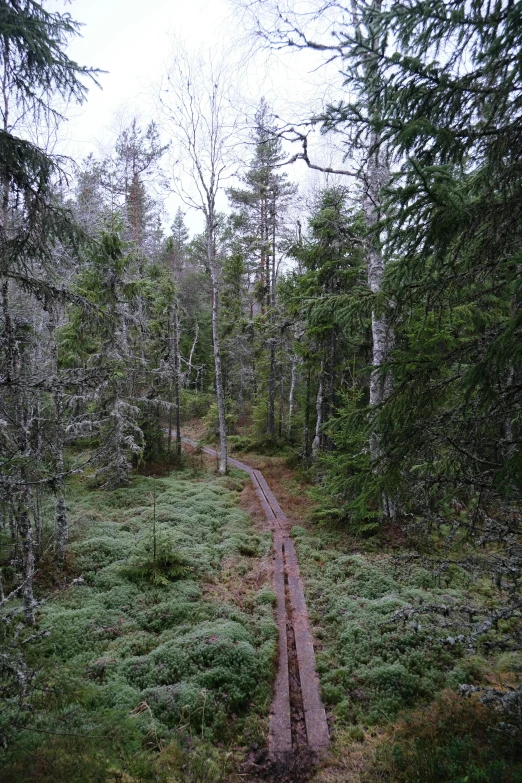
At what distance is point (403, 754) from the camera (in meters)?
4.31

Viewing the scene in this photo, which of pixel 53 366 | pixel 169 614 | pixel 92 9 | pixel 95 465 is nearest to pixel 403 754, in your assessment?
pixel 169 614

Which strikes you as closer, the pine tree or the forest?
the forest

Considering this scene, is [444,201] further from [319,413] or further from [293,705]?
[319,413]

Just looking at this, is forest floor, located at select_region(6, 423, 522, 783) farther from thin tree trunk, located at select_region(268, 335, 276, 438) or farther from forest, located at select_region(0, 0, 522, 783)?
thin tree trunk, located at select_region(268, 335, 276, 438)

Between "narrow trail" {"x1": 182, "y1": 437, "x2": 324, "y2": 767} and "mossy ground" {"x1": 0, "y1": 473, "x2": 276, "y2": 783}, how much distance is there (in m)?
0.22

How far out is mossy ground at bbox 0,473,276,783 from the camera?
4109 mm

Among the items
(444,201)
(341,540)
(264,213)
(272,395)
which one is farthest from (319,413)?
(264,213)

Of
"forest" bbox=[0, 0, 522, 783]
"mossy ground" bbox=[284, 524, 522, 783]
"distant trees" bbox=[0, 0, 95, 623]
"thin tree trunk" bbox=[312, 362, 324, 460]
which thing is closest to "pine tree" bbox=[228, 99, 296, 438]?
"thin tree trunk" bbox=[312, 362, 324, 460]

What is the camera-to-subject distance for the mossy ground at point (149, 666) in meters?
4.11

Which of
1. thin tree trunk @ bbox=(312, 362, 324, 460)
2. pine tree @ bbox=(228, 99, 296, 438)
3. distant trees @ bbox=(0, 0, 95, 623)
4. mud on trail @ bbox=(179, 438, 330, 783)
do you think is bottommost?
mud on trail @ bbox=(179, 438, 330, 783)

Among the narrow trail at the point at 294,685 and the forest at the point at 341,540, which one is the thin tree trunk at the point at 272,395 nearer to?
the forest at the point at 341,540

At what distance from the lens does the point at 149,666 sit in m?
6.10

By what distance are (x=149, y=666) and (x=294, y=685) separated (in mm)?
2382

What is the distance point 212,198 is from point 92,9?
13.1m
